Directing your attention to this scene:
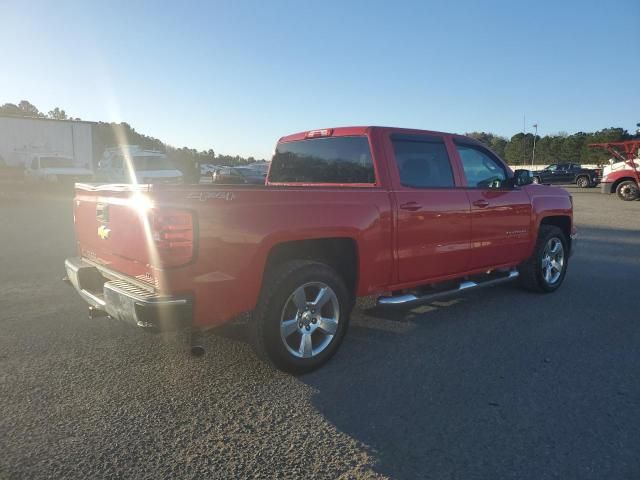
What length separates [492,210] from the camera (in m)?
5.07

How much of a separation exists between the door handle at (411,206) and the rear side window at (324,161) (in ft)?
1.16

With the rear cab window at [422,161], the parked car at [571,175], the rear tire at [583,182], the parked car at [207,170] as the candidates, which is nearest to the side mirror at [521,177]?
the rear cab window at [422,161]

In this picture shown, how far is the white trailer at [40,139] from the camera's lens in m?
28.6

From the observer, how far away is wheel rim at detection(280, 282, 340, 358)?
11.7 feet

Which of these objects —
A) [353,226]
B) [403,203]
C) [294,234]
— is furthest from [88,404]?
[403,203]

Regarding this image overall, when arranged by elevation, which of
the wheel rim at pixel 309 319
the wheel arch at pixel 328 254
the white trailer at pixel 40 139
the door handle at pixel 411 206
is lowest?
the wheel rim at pixel 309 319

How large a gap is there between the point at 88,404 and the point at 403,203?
2795 mm

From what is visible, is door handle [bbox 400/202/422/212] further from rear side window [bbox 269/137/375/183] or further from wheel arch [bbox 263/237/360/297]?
wheel arch [bbox 263/237/360/297]

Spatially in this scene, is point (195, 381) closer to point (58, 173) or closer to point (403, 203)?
point (403, 203)

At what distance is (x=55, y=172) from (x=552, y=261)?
75.5ft

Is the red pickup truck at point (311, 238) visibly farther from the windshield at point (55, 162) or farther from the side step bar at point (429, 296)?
the windshield at point (55, 162)

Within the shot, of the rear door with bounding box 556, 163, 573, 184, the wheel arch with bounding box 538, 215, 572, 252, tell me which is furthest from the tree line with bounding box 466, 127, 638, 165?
the wheel arch with bounding box 538, 215, 572, 252

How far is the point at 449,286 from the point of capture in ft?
15.6

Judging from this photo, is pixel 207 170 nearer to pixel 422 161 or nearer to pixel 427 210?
pixel 422 161
